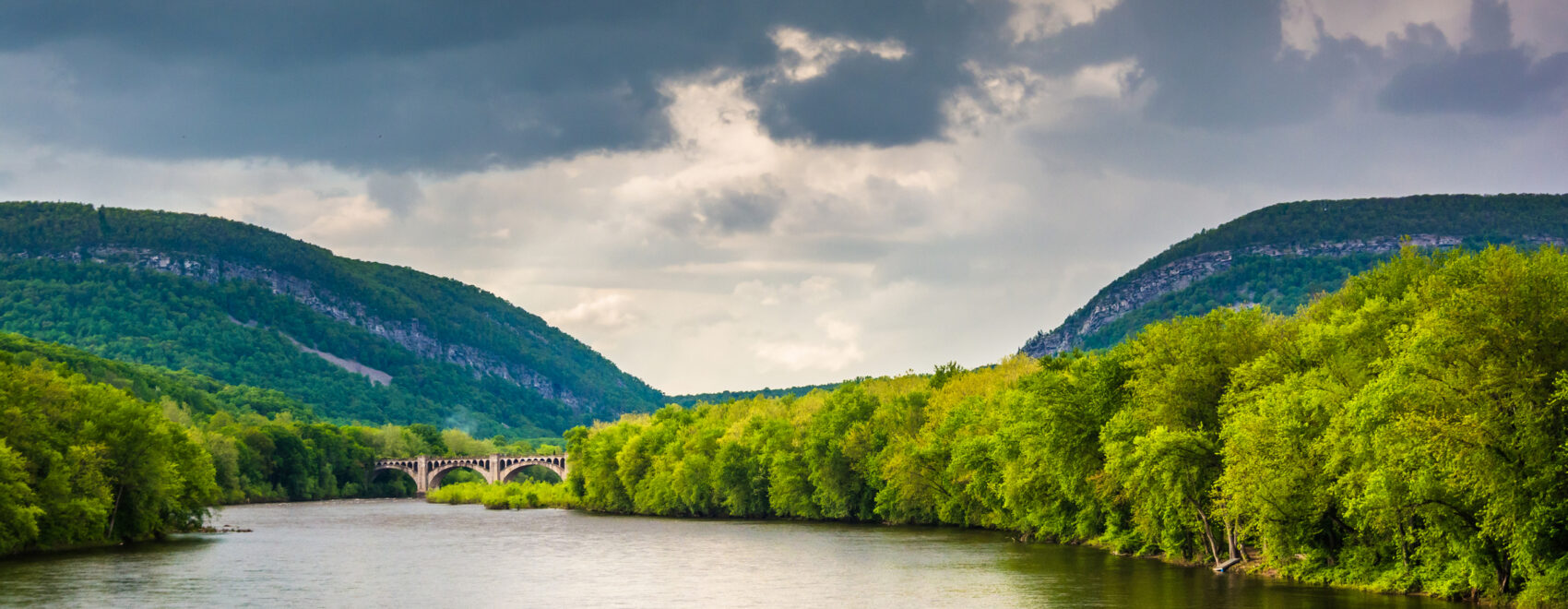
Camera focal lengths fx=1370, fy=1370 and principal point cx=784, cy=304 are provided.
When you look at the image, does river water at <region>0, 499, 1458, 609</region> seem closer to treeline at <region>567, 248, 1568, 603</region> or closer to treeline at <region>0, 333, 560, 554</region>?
treeline at <region>0, 333, 560, 554</region>

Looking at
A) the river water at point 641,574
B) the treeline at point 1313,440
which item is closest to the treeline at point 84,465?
the river water at point 641,574

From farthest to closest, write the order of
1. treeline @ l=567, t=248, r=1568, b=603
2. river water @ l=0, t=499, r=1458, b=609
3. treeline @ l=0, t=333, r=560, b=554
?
treeline @ l=0, t=333, r=560, b=554, river water @ l=0, t=499, r=1458, b=609, treeline @ l=567, t=248, r=1568, b=603

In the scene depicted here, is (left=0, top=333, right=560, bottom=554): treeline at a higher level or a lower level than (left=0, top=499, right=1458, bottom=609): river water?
higher

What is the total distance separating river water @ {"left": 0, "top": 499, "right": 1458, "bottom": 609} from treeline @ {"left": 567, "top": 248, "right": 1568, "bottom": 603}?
2353 mm

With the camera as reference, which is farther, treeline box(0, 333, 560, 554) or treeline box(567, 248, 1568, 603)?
treeline box(0, 333, 560, 554)

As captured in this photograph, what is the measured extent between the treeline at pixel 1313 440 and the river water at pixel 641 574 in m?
2.35

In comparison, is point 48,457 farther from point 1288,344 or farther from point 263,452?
point 263,452

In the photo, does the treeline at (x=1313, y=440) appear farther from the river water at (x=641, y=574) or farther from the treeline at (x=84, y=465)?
the treeline at (x=84, y=465)

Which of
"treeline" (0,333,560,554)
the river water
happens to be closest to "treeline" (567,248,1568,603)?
the river water

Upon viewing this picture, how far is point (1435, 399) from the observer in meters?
40.3

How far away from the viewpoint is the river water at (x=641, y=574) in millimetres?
53438

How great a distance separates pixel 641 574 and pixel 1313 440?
32.9m

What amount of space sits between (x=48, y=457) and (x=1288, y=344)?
6254 cm

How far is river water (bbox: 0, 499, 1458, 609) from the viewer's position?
53.4 metres
